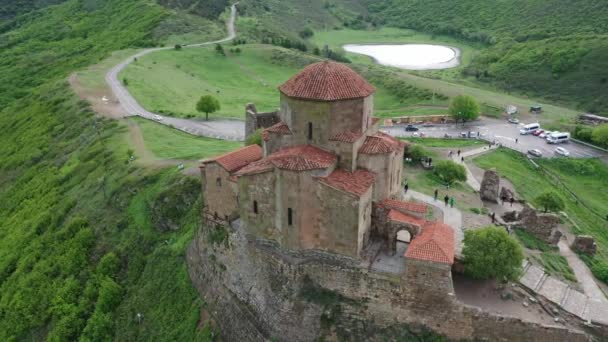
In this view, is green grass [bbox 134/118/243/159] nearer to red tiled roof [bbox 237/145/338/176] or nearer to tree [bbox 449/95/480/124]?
red tiled roof [bbox 237/145/338/176]

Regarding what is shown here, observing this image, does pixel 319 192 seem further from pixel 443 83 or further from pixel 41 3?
pixel 41 3

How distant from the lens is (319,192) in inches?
1105

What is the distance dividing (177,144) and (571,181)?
40.8 m

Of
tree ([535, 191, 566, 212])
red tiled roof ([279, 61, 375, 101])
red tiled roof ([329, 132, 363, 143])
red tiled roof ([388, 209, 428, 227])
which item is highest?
red tiled roof ([279, 61, 375, 101])

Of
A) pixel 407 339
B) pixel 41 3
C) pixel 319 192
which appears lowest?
pixel 407 339

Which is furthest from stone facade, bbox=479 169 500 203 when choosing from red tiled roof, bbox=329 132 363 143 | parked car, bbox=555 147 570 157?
parked car, bbox=555 147 570 157

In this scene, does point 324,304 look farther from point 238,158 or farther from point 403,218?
point 238,158

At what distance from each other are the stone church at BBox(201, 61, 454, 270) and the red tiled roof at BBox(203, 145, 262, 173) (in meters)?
2.04

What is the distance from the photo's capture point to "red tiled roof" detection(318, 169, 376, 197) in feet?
91.0

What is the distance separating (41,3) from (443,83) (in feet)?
452

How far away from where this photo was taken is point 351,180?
94.1ft

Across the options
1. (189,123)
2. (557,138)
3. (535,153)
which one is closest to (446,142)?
(535,153)

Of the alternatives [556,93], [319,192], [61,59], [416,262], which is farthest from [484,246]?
[61,59]

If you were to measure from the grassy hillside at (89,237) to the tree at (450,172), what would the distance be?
20044mm
